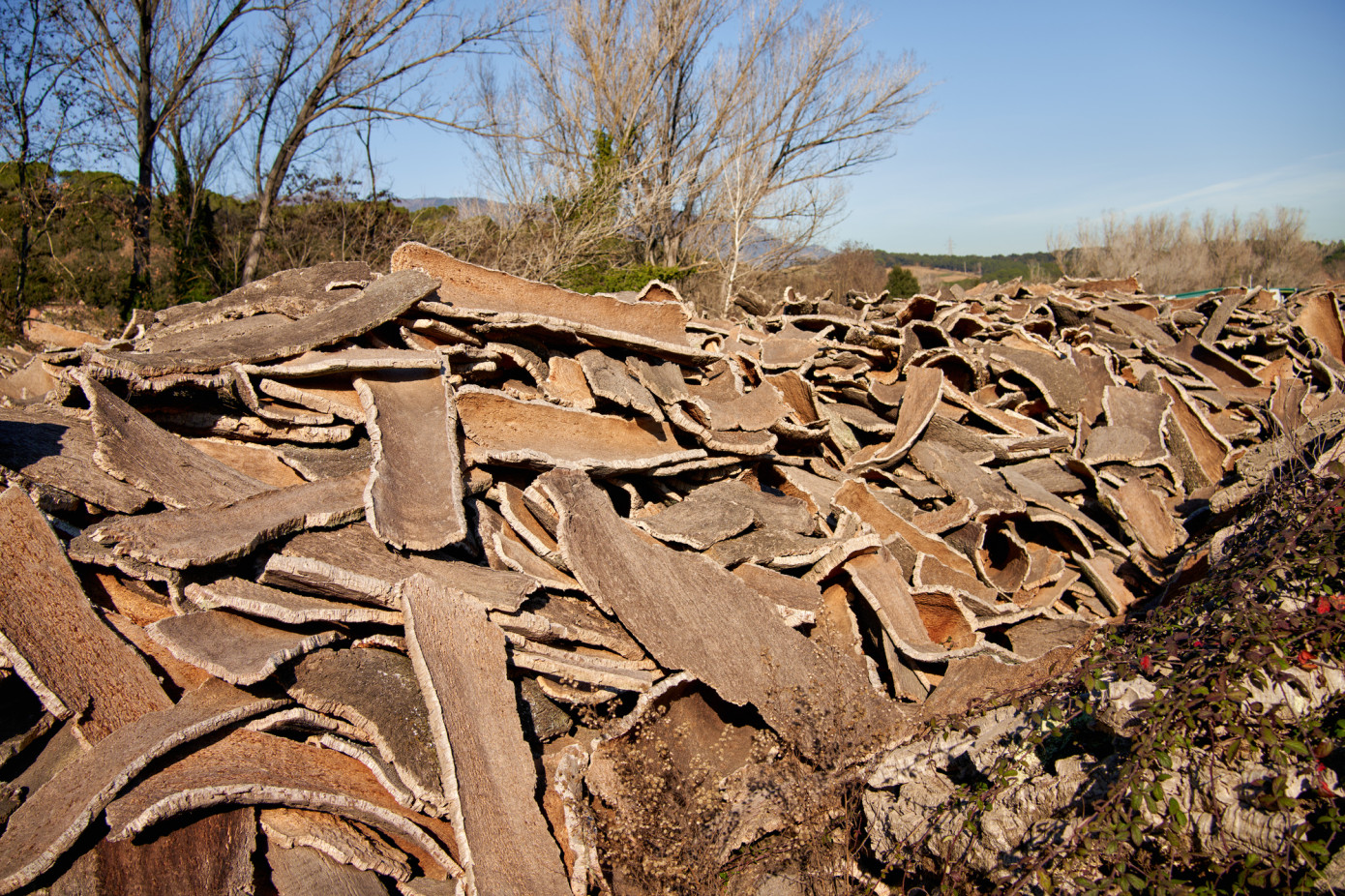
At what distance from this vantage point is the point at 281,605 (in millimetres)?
1896

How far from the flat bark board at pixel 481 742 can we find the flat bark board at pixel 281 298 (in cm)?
177

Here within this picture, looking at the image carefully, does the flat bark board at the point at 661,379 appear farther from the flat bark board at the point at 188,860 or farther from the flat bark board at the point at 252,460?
the flat bark board at the point at 188,860

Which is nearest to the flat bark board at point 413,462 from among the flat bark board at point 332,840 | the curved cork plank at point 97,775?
the curved cork plank at point 97,775

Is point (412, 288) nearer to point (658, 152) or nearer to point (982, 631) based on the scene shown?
point (982, 631)

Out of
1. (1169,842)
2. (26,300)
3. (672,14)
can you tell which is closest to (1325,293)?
(1169,842)

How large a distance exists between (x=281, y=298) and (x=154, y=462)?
1098mm

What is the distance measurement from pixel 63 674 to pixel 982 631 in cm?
294

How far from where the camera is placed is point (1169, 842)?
1.49m

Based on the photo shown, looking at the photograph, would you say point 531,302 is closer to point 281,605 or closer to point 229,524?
point 229,524

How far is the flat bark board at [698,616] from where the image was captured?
2088 millimetres

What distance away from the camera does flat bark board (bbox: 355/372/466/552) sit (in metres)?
2.05

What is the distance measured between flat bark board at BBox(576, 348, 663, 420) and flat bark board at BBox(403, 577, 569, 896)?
1.09 metres

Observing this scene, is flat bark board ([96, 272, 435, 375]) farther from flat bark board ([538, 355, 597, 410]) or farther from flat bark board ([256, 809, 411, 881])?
flat bark board ([256, 809, 411, 881])

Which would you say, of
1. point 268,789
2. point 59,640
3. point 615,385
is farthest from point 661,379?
point 59,640
